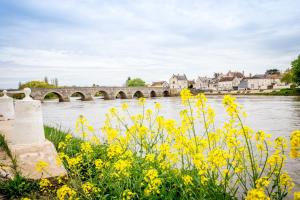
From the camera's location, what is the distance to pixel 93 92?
73.2 m

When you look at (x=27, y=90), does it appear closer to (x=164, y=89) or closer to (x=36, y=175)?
(x=36, y=175)

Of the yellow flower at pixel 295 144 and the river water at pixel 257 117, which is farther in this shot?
the river water at pixel 257 117

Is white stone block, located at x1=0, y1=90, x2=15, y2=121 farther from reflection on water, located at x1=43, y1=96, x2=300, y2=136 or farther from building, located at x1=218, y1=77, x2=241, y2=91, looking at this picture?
building, located at x1=218, y1=77, x2=241, y2=91

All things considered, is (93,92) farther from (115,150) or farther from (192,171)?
(192,171)

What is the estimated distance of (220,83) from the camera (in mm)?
127312

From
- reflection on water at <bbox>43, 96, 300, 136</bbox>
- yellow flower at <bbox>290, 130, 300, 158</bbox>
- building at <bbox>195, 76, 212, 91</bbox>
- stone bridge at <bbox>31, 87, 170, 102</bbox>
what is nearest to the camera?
yellow flower at <bbox>290, 130, 300, 158</bbox>

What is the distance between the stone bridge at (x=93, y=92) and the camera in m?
63.7

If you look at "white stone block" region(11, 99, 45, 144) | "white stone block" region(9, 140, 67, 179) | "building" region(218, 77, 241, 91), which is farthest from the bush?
"building" region(218, 77, 241, 91)

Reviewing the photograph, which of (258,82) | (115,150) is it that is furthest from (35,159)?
(258,82)

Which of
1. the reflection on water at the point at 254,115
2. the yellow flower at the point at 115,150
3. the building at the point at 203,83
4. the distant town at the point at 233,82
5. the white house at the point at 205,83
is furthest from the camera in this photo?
the building at the point at 203,83

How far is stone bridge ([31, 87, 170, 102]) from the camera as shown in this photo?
209 ft

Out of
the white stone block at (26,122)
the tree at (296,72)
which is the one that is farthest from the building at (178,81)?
the white stone block at (26,122)

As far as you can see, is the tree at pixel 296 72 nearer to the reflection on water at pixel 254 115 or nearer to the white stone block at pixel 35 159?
the reflection on water at pixel 254 115

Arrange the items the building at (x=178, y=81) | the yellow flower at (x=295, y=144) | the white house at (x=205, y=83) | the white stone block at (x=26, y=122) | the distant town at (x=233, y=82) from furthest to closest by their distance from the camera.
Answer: the white house at (x=205, y=83)
the building at (x=178, y=81)
the distant town at (x=233, y=82)
the white stone block at (x=26, y=122)
the yellow flower at (x=295, y=144)
